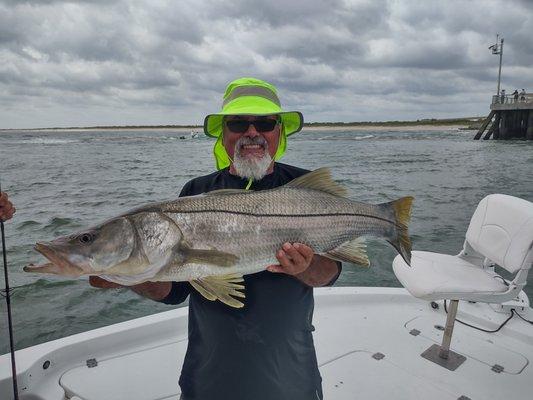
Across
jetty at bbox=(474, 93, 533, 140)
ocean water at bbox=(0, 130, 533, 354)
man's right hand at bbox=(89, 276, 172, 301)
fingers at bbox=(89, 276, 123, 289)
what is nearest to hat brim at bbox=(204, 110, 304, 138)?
man's right hand at bbox=(89, 276, 172, 301)

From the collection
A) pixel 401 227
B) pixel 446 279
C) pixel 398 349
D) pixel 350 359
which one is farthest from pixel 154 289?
pixel 398 349

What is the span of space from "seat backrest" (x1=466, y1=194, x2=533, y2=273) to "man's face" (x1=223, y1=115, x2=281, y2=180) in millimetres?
2452

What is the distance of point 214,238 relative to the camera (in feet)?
7.97

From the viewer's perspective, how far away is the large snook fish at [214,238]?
7.47 ft

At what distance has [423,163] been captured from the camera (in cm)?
2781

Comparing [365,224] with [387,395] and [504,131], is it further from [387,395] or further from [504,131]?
[504,131]

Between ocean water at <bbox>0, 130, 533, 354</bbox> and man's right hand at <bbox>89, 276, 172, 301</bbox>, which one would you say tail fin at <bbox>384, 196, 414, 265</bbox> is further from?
ocean water at <bbox>0, 130, 533, 354</bbox>

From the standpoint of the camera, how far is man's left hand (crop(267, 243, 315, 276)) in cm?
246

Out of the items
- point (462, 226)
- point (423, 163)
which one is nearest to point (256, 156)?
point (462, 226)

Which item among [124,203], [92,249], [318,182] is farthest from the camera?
[124,203]

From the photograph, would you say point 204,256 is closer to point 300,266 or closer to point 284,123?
point 300,266

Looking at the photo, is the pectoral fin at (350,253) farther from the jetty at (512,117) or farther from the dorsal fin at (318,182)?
the jetty at (512,117)

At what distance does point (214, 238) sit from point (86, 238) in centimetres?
67

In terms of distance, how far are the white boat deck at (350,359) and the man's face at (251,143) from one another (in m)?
2.10
